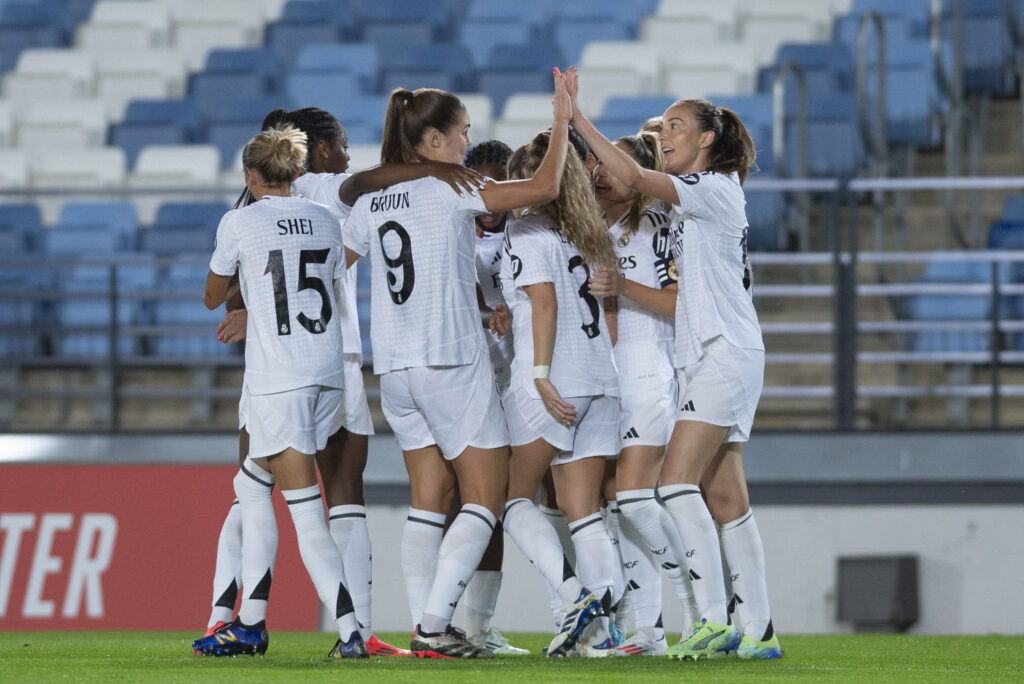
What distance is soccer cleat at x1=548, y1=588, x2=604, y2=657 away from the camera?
166 inches

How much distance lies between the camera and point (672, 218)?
4738mm

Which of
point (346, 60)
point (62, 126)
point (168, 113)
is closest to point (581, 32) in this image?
point (346, 60)

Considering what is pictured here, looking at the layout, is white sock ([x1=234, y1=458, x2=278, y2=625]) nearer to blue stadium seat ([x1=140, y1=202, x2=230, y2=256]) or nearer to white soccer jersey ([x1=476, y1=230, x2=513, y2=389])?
white soccer jersey ([x1=476, y1=230, x2=513, y2=389])

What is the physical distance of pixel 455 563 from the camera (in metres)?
4.27

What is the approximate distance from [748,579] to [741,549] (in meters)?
0.10

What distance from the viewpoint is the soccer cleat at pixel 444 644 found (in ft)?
14.1

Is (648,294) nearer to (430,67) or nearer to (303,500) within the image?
(303,500)

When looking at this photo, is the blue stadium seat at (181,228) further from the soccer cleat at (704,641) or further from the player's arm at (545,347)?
the soccer cleat at (704,641)

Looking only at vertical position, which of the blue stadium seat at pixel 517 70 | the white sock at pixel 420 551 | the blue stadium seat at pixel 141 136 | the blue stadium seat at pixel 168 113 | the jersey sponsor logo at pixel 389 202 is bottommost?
the white sock at pixel 420 551

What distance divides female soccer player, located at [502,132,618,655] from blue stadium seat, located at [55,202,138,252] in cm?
581

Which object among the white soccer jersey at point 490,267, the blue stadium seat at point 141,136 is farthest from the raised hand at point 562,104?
the blue stadium seat at point 141,136

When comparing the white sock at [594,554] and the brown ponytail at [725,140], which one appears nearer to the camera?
the white sock at [594,554]

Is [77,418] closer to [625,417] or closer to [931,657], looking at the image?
[625,417]

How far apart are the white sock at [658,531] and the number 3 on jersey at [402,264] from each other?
955 millimetres
